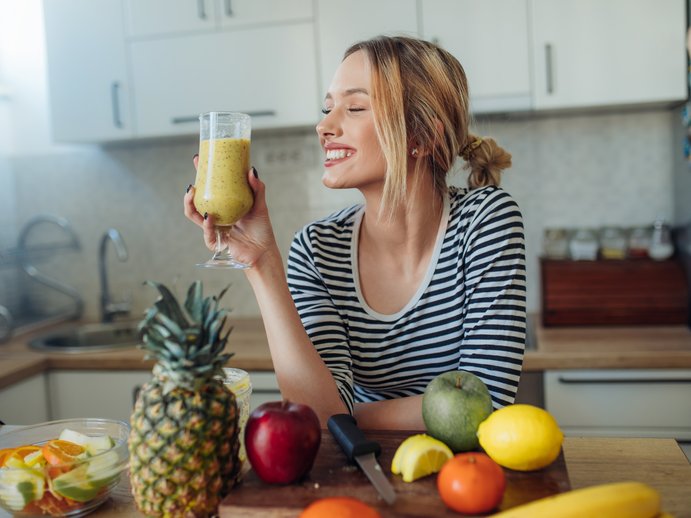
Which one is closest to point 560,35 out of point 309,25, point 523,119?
point 523,119

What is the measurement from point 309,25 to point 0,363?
4.97 feet

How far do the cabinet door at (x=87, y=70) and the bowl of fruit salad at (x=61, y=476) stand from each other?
1.81 metres

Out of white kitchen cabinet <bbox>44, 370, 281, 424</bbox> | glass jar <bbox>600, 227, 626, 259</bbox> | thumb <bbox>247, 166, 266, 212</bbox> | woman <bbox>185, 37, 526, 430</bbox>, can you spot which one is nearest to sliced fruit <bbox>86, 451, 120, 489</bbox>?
woman <bbox>185, 37, 526, 430</bbox>

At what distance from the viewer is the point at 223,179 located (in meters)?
1.19

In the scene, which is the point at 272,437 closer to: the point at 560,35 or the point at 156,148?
the point at 560,35

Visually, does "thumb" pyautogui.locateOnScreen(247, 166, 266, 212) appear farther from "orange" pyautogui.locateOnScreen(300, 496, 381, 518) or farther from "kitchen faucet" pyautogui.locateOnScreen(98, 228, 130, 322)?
"kitchen faucet" pyautogui.locateOnScreen(98, 228, 130, 322)

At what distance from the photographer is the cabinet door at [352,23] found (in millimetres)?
2322

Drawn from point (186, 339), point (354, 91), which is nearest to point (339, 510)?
point (186, 339)

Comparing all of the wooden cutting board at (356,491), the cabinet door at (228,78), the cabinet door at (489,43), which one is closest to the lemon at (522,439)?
the wooden cutting board at (356,491)

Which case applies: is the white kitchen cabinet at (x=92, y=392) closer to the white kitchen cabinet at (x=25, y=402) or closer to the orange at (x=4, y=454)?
the white kitchen cabinet at (x=25, y=402)

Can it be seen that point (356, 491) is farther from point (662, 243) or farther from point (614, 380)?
point (662, 243)

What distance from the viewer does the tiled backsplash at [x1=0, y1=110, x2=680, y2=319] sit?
2.56m

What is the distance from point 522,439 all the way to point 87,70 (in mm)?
2281

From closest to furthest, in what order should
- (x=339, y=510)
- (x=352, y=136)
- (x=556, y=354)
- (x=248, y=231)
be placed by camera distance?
(x=339, y=510), (x=248, y=231), (x=352, y=136), (x=556, y=354)
